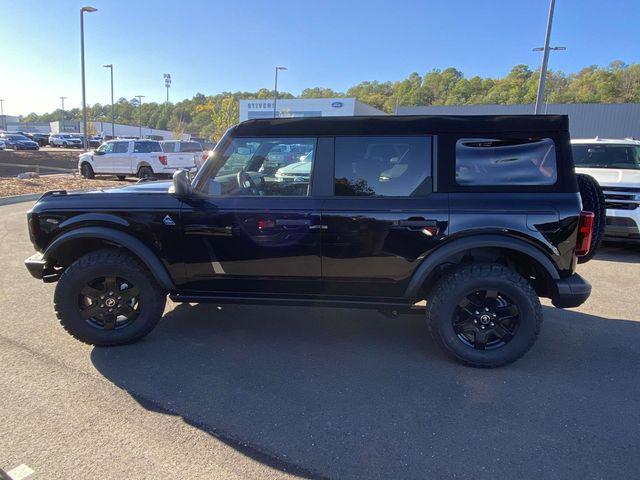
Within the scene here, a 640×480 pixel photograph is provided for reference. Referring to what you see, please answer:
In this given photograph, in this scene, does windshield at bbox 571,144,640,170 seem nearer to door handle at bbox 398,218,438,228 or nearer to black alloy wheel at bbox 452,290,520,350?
black alloy wheel at bbox 452,290,520,350

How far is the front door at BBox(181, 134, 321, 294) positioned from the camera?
3.34m

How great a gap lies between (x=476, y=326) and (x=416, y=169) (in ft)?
4.22

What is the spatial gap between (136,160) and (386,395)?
16.2m

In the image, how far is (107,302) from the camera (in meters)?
3.57

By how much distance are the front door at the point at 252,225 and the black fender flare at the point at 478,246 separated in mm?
814

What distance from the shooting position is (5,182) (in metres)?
15.0

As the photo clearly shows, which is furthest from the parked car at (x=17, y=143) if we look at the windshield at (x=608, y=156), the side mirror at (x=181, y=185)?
the windshield at (x=608, y=156)

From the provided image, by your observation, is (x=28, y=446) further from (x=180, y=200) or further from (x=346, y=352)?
(x=346, y=352)

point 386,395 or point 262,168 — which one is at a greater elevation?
point 262,168

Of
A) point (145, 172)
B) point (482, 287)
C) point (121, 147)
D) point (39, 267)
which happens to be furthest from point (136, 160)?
point (482, 287)

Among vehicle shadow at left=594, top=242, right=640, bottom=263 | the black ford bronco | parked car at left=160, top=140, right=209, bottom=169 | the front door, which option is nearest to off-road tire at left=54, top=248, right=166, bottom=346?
the black ford bronco

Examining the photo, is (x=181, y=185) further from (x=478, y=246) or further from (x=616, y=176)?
(x=616, y=176)

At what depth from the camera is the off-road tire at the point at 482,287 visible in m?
3.22

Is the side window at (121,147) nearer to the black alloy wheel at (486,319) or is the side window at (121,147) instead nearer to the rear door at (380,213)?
the rear door at (380,213)
